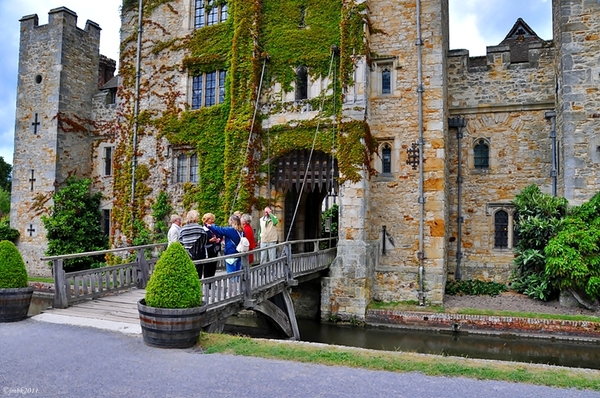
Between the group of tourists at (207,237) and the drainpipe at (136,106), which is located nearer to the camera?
the group of tourists at (207,237)

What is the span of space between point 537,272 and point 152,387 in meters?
14.1

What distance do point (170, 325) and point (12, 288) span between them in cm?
361

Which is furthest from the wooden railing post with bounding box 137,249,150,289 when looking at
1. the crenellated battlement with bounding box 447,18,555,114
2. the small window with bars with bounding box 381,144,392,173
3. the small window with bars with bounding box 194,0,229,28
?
the crenellated battlement with bounding box 447,18,555,114

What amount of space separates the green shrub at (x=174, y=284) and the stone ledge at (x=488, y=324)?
8509 millimetres

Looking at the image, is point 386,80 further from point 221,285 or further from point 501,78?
point 221,285

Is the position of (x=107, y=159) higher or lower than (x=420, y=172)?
higher

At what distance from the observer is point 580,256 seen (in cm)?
1348

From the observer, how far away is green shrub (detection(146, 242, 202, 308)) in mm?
7188

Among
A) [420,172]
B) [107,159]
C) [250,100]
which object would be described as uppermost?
[250,100]

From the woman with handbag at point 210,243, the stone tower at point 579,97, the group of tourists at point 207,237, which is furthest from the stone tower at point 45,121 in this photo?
the stone tower at point 579,97

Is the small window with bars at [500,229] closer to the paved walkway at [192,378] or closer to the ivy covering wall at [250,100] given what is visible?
the ivy covering wall at [250,100]

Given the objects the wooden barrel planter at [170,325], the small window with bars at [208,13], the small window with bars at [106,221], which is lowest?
the wooden barrel planter at [170,325]

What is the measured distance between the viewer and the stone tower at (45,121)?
827 inches

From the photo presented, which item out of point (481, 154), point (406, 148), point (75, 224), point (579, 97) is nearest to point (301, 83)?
point (406, 148)
